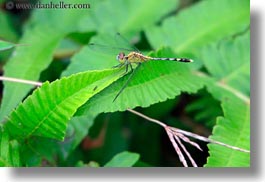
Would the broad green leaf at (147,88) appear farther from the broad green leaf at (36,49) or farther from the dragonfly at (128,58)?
the broad green leaf at (36,49)

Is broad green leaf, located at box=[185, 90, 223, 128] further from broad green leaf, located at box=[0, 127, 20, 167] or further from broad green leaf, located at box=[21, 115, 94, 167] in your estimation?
broad green leaf, located at box=[0, 127, 20, 167]

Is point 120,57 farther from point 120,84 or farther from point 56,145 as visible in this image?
point 56,145

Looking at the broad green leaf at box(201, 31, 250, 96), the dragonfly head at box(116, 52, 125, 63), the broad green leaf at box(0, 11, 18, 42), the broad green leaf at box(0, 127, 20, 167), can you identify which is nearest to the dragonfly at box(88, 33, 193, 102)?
the dragonfly head at box(116, 52, 125, 63)

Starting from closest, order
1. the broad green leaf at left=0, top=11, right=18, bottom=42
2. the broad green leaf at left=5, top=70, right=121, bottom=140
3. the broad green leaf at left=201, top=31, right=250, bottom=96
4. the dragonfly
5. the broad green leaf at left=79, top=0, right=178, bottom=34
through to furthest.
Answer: the broad green leaf at left=5, top=70, right=121, bottom=140 → the dragonfly → the broad green leaf at left=201, top=31, right=250, bottom=96 → the broad green leaf at left=79, top=0, right=178, bottom=34 → the broad green leaf at left=0, top=11, right=18, bottom=42

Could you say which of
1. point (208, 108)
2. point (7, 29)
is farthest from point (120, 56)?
point (7, 29)

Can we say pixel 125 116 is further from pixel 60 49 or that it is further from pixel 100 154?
pixel 60 49

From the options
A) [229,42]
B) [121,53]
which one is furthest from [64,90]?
[229,42]

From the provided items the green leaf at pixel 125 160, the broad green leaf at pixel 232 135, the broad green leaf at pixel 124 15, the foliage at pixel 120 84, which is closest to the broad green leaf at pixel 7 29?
the foliage at pixel 120 84
